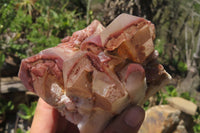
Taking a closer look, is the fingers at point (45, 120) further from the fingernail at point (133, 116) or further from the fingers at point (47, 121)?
the fingernail at point (133, 116)

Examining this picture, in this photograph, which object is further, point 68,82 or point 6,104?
point 6,104

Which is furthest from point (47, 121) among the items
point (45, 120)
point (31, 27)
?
point (31, 27)

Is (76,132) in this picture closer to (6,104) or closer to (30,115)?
(30,115)

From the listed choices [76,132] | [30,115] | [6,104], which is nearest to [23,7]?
[6,104]

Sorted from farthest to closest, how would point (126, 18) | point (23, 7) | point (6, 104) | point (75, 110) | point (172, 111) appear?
point (23, 7)
point (6, 104)
point (172, 111)
point (75, 110)
point (126, 18)

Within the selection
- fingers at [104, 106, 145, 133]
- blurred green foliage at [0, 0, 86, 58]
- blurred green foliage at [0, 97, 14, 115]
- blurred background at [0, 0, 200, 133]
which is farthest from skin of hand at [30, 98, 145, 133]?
blurred green foliage at [0, 97, 14, 115]

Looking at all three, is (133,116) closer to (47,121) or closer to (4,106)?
(47,121)

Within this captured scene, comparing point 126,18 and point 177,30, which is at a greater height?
point 126,18

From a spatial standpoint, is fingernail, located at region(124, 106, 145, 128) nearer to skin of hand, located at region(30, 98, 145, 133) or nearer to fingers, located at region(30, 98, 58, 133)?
skin of hand, located at region(30, 98, 145, 133)
